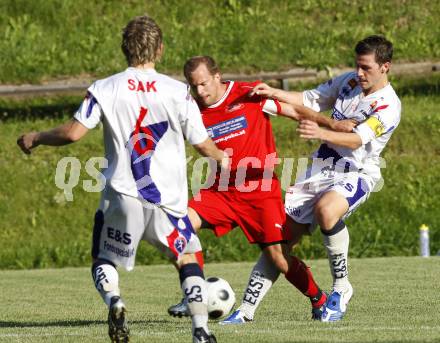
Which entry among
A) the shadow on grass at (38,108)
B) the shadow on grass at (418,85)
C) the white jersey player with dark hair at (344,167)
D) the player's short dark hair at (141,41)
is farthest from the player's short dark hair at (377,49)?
the shadow on grass at (418,85)

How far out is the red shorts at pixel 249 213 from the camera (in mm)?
8930

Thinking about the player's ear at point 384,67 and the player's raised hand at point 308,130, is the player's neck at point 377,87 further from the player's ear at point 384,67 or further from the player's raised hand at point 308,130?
the player's raised hand at point 308,130

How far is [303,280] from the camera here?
9.09 metres

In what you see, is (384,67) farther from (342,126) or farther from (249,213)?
(249,213)

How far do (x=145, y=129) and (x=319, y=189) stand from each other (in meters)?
2.76

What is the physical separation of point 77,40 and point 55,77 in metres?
1.23

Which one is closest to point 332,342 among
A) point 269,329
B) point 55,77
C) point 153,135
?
point 269,329

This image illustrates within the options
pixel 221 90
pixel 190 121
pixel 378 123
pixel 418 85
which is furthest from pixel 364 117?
pixel 418 85

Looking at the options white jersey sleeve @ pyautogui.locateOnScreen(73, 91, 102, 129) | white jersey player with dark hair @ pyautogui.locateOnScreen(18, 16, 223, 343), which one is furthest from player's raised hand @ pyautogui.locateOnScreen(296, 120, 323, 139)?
white jersey sleeve @ pyautogui.locateOnScreen(73, 91, 102, 129)

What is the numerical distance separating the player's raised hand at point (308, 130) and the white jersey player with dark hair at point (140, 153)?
47.8 inches

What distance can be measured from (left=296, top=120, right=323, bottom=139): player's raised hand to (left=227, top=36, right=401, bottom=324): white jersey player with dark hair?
787mm

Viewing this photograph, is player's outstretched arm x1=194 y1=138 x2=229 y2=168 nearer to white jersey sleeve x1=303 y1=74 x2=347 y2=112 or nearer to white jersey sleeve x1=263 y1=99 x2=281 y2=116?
white jersey sleeve x1=263 y1=99 x2=281 y2=116

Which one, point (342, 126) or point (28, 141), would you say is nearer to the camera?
point (28, 141)

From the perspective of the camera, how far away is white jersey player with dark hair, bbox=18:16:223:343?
671 cm
